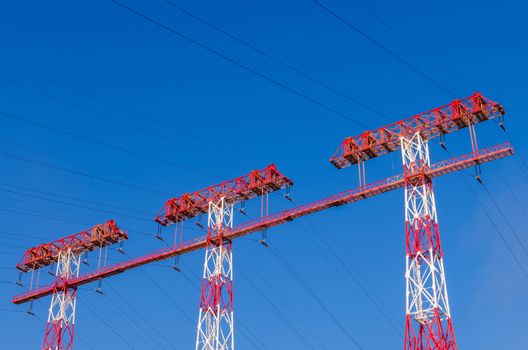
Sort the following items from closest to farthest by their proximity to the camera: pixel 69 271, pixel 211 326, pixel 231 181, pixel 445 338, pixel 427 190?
1. pixel 445 338
2. pixel 427 190
3. pixel 211 326
4. pixel 231 181
5. pixel 69 271

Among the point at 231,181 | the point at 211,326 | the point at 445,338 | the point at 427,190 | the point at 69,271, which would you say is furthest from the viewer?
the point at 69,271

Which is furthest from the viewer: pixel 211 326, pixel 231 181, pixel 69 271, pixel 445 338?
pixel 69 271

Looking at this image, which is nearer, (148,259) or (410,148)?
(410,148)

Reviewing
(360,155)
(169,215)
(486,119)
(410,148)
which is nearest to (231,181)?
(169,215)

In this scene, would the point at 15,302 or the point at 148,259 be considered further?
the point at 15,302

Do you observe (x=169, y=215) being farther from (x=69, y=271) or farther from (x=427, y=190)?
(x=427, y=190)

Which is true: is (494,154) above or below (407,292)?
above

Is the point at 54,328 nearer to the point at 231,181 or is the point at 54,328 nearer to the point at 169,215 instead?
the point at 169,215

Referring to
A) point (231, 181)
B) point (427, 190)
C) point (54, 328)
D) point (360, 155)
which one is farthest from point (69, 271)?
point (427, 190)

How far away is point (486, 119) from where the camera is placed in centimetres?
6688

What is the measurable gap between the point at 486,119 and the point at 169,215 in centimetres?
2924

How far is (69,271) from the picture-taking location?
282 feet

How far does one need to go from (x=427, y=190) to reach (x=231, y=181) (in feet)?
63.7

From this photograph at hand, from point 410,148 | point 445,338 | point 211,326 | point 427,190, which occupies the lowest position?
point 445,338
